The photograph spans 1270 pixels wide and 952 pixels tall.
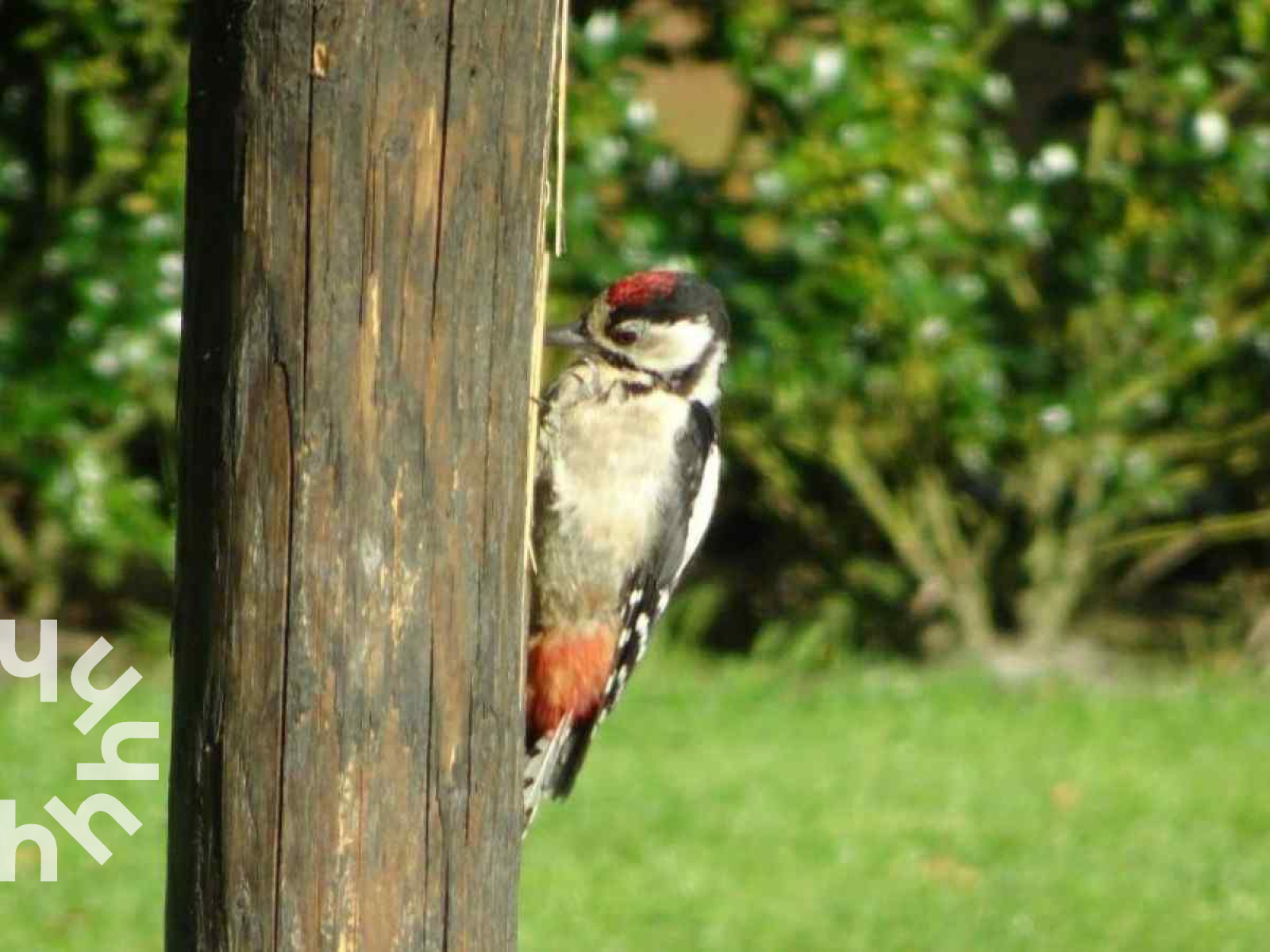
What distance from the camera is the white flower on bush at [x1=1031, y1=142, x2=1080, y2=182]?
838 centimetres

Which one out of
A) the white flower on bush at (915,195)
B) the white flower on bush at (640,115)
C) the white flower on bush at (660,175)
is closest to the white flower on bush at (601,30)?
the white flower on bush at (640,115)

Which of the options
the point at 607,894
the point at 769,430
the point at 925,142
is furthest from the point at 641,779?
the point at 925,142

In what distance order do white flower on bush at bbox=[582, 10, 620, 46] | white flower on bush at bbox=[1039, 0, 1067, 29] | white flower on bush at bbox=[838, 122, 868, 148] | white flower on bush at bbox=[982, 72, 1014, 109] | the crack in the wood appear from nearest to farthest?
1. the crack in the wood
2. white flower on bush at bbox=[582, 10, 620, 46]
3. white flower on bush at bbox=[838, 122, 868, 148]
4. white flower on bush at bbox=[982, 72, 1014, 109]
5. white flower on bush at bbox=[1039, 0, 1067, 29]

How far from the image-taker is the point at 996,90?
8.31 m

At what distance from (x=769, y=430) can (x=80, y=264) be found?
255cm

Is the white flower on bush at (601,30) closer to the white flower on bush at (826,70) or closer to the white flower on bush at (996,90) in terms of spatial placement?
the white flower on bush at (826,70)

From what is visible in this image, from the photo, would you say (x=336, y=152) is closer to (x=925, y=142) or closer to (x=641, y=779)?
(x=641, y=779)

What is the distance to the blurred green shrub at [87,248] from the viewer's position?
7719 mm

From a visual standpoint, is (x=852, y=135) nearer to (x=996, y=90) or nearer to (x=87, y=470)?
(x=996, y=90)

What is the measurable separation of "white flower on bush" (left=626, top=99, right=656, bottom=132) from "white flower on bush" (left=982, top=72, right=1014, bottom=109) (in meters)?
1.15

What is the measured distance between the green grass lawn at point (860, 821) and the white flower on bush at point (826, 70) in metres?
2.13

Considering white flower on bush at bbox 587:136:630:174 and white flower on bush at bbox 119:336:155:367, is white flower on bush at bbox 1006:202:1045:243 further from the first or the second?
white flower on bush at bbox 119:336:155:367

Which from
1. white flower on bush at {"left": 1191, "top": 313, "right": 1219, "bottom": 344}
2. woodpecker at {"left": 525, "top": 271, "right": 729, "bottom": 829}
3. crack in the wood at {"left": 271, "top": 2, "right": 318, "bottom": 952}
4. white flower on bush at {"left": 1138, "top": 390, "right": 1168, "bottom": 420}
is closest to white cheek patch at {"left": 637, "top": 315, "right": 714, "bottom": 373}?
woodpecker at {"left": 525, "top": 271, "right": 729, "bottom": 829}

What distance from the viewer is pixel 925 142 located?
807 centimetres
